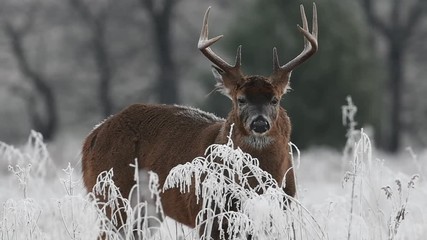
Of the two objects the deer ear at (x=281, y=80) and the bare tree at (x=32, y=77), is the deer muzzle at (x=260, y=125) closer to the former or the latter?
the deer ear at (x=281, y=80)

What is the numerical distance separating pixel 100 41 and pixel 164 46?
3655 mm

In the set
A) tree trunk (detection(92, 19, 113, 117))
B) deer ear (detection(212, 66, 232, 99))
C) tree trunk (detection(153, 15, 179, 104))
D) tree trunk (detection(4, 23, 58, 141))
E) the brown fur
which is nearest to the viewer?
the brown fur

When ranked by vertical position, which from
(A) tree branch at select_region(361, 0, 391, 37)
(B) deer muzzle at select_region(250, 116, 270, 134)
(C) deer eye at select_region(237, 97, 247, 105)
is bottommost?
(B) deer muzzle at select_region(250, 116, 270, 134)

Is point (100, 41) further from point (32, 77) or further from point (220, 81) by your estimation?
point (220, 81)

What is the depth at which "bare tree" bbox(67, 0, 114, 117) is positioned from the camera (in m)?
40.7

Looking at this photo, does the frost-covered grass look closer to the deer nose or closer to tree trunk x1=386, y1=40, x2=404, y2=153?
the deer nose

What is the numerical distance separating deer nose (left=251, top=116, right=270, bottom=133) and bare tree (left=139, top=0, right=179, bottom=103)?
29231 mm

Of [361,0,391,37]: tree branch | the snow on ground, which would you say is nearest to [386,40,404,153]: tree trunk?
[361,0,391,37]: tree branch

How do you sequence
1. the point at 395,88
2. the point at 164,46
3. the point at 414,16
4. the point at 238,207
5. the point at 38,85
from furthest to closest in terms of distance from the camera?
the point at 38,85
the point at 414,16
the point at 395,88
the point at 164,46
the point at 238,207

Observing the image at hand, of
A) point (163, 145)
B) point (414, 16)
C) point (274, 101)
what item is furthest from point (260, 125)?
point (414, 16)

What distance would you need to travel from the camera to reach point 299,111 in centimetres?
2828

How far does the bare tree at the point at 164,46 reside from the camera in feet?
122

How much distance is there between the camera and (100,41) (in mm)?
41000

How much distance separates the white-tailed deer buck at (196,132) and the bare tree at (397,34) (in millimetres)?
29761
